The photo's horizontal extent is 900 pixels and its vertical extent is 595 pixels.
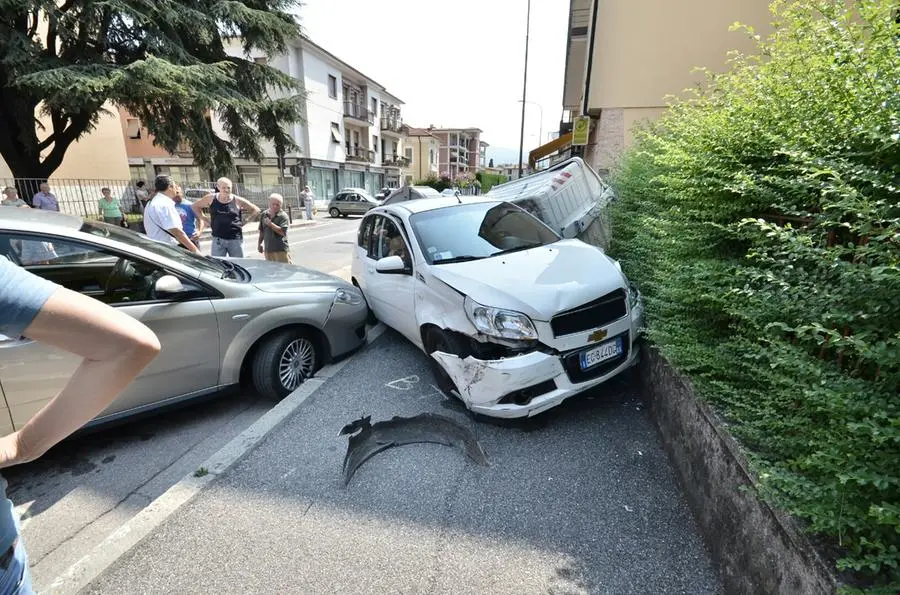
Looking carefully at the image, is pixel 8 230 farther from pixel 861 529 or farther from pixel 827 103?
pixel 827 103

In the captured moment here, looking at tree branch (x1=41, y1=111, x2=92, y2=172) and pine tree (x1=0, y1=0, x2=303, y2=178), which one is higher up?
pine tree (x1=0, y1=0, x2=303, y2=178)

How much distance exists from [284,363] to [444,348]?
1.53 meters

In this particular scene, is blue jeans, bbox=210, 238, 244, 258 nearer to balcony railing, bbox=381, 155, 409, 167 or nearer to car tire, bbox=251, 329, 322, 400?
car tire, bbox=251, 329, 322, 400

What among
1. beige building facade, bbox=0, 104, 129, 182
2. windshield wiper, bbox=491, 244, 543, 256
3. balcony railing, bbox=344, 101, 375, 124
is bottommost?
windshield wiper, bbox=491, 244, 543, 256

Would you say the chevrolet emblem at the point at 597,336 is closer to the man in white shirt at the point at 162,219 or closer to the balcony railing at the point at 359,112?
the man in white shirt at the point at 162,219

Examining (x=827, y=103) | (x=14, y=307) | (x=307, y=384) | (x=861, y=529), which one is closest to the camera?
(x=14, y=307)

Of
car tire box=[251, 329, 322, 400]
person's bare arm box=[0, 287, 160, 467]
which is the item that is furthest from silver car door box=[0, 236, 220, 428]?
person's bare arm box=[0, 287, 160, 467]

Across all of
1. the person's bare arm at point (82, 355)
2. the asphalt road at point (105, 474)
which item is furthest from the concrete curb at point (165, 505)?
the person's bare arm at point (82, 355)

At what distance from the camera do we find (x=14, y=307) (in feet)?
2.91

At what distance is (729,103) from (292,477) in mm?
3885

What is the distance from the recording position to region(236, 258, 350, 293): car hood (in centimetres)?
391

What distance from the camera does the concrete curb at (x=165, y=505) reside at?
81.0 inches

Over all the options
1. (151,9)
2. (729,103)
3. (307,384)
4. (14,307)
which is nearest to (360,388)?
(307,384)

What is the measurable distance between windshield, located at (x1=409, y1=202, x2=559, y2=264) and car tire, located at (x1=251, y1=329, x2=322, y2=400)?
1.44 m
